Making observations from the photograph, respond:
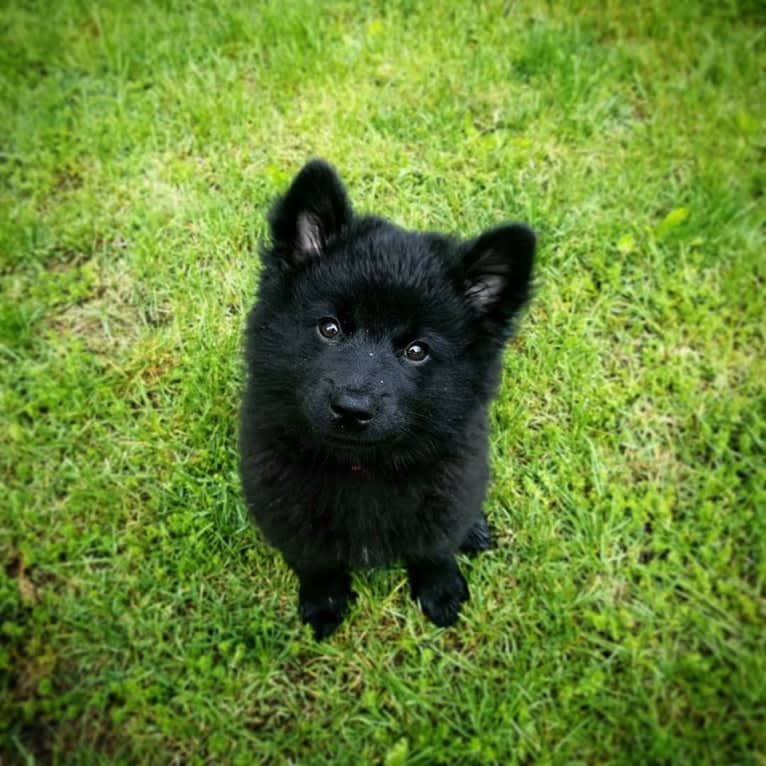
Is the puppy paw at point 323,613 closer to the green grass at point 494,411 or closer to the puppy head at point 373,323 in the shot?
the green grass at point 494,411

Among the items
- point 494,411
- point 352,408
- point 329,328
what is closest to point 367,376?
point 352,408

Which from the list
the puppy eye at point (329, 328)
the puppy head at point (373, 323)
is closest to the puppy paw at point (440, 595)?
the puppy head at point (373, 323)

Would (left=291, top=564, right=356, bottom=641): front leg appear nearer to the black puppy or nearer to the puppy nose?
the black puppy

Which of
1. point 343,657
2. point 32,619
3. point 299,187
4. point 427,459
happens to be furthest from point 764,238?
point 32,619

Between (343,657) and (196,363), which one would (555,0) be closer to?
(196,363)

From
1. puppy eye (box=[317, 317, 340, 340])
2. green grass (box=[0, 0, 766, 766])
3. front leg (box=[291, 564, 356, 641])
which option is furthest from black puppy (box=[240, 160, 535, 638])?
green grass (box=[0, 0, 766, 766])

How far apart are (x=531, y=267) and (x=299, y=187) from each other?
2.57 ft

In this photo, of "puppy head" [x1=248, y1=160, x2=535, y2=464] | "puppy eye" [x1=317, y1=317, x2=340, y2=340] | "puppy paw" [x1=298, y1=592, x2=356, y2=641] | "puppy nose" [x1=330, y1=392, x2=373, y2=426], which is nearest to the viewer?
"puppy nose" [x1=330, y1=392, x2=373, y2=426]

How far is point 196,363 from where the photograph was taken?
3311 mm

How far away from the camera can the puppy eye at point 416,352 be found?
217 cm

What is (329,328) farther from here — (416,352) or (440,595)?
(440,595)

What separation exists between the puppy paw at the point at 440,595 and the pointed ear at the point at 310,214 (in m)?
1.43

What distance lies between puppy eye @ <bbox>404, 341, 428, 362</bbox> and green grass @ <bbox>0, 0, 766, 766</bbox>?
3.71ft

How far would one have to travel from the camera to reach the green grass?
264 centimetres
